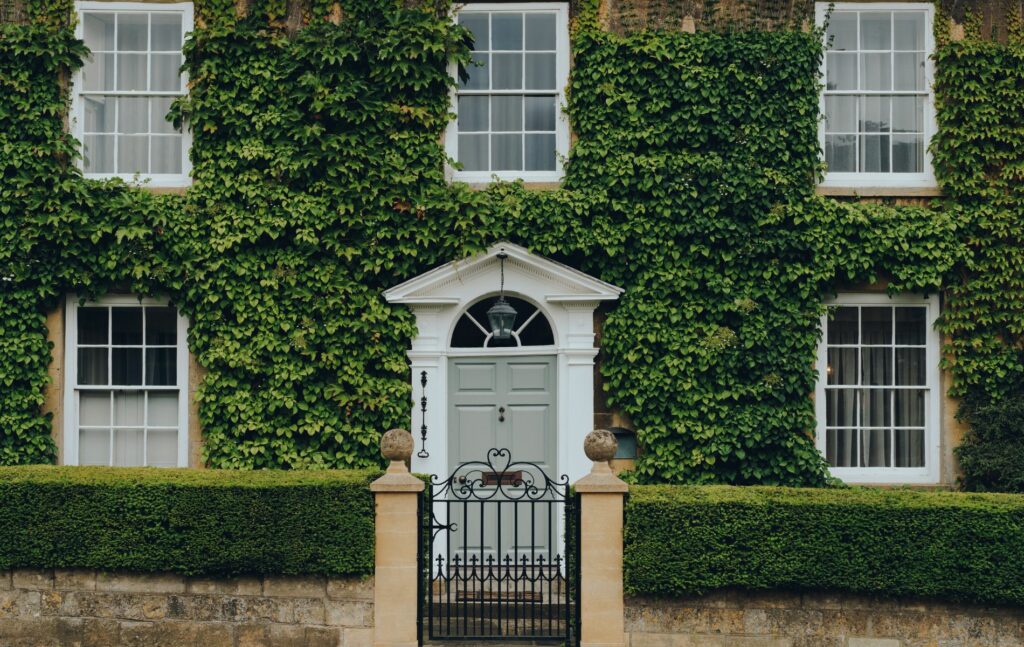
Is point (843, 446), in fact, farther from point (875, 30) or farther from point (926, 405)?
point (875, 30)

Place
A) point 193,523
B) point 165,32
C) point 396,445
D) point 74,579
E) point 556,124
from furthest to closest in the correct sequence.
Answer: point 165,32, point 556,124, point 74,579, point 193,523, point 396,445

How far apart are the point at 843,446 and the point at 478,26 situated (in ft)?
20.6

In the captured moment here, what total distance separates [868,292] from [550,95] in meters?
4.19

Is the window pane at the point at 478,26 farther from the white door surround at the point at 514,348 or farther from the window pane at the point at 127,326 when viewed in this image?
the window pane at the point at 127,326

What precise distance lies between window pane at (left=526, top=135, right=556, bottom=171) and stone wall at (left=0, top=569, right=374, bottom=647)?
5245 millimetres

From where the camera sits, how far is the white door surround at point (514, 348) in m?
12.0

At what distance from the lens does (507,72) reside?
12633 mm

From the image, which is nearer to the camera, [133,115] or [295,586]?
[295,586]

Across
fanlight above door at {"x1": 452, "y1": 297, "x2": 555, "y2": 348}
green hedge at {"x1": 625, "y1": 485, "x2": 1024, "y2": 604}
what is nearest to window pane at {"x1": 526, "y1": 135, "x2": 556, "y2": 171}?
fanlight above door at {"x1": 452, "y1": 297, "x2": 555, "y2": 348}

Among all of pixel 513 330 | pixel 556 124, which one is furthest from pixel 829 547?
pixel 556 124

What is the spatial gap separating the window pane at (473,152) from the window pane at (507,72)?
2.08ft

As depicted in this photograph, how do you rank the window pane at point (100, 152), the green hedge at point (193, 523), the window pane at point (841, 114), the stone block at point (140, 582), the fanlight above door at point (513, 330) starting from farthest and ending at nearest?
1. the window pane at point (100, 152)
2. the window pane at point (841, 114)
3. the fanlight above door at point (513, 330)
4. the stone block at point (140, 582)
5. the green hedge at point (193, 523)

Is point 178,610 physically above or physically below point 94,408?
below

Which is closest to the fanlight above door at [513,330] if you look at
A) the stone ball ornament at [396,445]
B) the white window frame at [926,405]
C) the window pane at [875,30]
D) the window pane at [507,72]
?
the window pane at [507,72]
